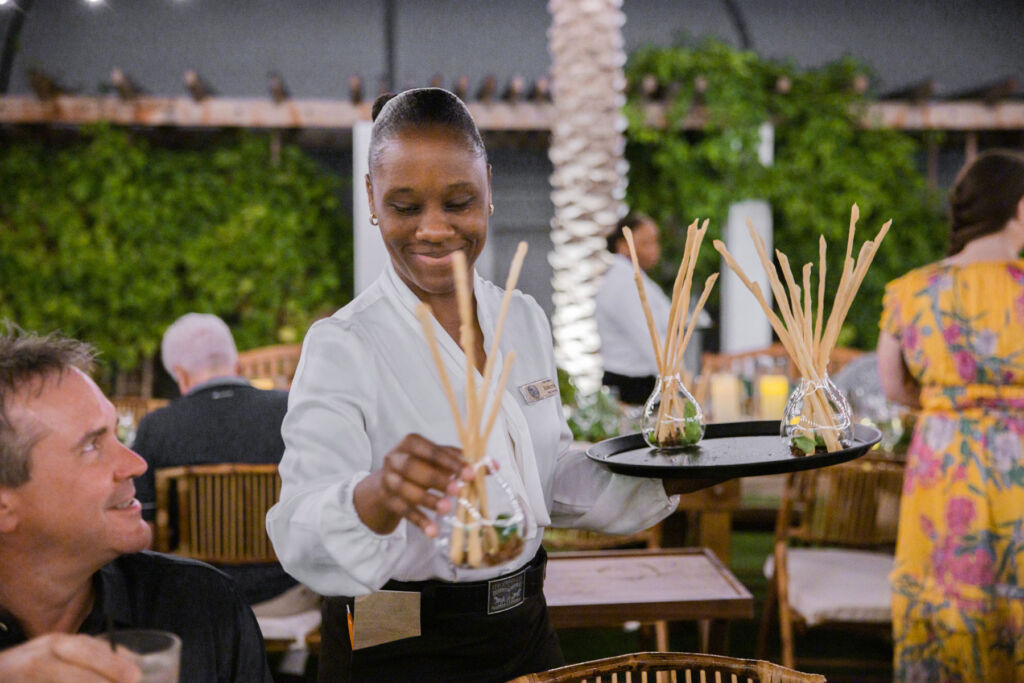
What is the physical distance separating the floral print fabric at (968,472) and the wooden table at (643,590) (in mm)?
572

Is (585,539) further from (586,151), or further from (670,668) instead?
(586,151)

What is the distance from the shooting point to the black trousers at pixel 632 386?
14.8 ft

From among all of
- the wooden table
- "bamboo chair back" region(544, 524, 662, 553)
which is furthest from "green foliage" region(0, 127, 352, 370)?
the wooden table

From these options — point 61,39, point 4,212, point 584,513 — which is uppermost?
point 61,39

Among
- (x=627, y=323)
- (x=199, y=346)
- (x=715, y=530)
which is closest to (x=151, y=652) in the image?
(x=199, y=346)

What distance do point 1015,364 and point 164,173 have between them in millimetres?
6255

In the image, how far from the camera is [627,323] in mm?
4352

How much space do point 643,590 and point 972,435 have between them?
37.9 inches

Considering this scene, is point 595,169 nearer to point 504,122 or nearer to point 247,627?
point 504,122

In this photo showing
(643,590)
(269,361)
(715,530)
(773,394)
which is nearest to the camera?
(643,590)

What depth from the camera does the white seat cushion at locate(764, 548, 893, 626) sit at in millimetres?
2908

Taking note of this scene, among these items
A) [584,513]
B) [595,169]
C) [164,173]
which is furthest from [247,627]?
[164,173]

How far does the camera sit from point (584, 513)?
1.54 metres

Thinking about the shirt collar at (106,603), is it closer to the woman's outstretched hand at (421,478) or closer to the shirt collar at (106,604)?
the shirt collar at (106,604)
